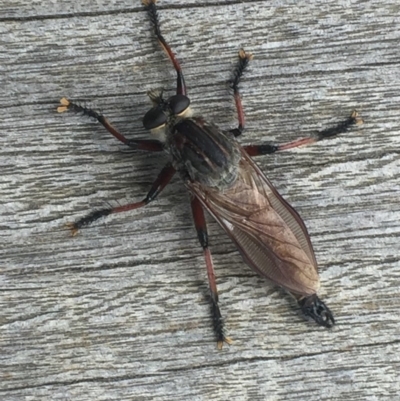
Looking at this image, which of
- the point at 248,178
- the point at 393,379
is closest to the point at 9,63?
the point at 248,178

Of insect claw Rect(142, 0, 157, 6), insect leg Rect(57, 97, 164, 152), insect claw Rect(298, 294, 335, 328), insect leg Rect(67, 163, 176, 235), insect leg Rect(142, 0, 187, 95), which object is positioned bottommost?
insect claw Rect(298, 294, 335, 328)

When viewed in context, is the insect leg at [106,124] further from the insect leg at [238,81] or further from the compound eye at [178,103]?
the insect leg at [238,81]

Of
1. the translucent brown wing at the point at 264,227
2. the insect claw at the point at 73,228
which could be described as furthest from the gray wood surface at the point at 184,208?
the translucent brown wing at the point at 264,227

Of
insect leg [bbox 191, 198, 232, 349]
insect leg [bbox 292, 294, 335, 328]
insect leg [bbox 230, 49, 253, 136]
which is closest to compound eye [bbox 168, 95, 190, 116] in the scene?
insect leg [bbox 230, 49, 253, 136]

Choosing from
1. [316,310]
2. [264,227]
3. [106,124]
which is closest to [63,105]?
[106,124]

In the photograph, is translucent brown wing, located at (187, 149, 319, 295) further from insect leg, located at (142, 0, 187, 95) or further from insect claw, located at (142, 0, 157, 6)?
insect claw, located at (142, 0, 157, 6)

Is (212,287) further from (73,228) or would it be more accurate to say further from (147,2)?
(147,2)

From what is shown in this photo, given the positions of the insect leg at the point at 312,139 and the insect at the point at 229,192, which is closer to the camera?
the insect at the point at 229,192
